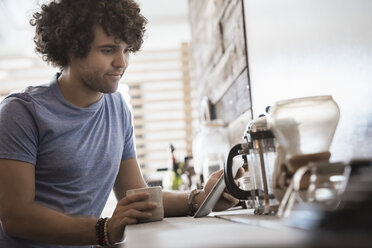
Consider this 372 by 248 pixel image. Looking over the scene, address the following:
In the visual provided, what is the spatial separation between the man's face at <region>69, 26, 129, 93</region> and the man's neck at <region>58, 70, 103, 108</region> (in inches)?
0.7

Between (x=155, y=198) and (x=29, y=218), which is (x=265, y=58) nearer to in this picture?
(x=155, y=198)

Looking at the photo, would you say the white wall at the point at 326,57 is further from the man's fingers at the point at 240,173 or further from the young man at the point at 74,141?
the young man at the point at 74,141

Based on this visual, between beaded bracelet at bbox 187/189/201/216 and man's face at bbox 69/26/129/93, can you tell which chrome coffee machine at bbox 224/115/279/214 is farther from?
man's face at bbox 69/26/129/93

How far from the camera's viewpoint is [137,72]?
714 centimetres

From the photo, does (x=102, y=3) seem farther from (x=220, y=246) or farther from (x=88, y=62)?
(x=220, y=246)

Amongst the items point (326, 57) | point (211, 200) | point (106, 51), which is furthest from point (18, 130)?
point (326, 57)

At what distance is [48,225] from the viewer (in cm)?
127

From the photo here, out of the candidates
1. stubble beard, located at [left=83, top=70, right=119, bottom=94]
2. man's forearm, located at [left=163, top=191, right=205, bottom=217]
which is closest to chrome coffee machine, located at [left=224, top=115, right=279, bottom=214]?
man's forearm, located at [left=163, top=191, right=205, bottom=217]

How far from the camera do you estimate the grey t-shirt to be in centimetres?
143

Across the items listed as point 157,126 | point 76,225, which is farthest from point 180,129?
point 76,225

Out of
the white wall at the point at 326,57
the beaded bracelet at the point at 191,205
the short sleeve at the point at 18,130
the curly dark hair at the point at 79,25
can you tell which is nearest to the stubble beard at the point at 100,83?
the curly dark hair at the point at 79,25

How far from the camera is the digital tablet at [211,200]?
125 cm

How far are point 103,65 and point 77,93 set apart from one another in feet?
0.51

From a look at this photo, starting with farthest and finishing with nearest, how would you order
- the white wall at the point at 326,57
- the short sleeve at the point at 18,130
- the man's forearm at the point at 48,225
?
1. the short sleeve at the point at 18,130
2. the man's forearm at the point at 48,225
3. the white wall at the point at 326,57
